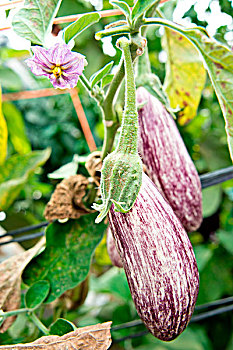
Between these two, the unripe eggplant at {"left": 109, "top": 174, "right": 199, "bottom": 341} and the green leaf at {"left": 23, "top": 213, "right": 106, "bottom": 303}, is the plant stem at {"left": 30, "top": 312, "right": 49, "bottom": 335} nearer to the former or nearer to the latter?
the green leaf at {"left": 23, "top": 213, "right": 106, "bottom": 303}

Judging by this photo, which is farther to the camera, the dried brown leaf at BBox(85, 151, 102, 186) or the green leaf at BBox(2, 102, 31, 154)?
the green leaf at BBox(2, 102, 31, 154)

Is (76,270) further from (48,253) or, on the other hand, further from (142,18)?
(142,18)

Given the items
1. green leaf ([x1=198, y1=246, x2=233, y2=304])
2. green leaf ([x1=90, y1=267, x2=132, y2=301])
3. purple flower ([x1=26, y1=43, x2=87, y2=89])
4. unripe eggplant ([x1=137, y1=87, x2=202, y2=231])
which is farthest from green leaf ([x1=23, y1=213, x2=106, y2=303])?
green leaf ([x1=198, y1=246, x2=233, y2=304])

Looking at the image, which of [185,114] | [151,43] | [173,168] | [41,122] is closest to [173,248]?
[173,168]

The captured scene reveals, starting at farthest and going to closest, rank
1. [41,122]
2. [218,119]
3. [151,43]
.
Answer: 1. [41,122]
2. [218,119]
3. [151,43]

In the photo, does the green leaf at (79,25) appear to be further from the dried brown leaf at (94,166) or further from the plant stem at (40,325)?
the plant stem at (40,325)

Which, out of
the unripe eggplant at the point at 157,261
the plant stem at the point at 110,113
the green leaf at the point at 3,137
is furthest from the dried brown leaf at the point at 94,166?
the green leaf at the point at 3,137
